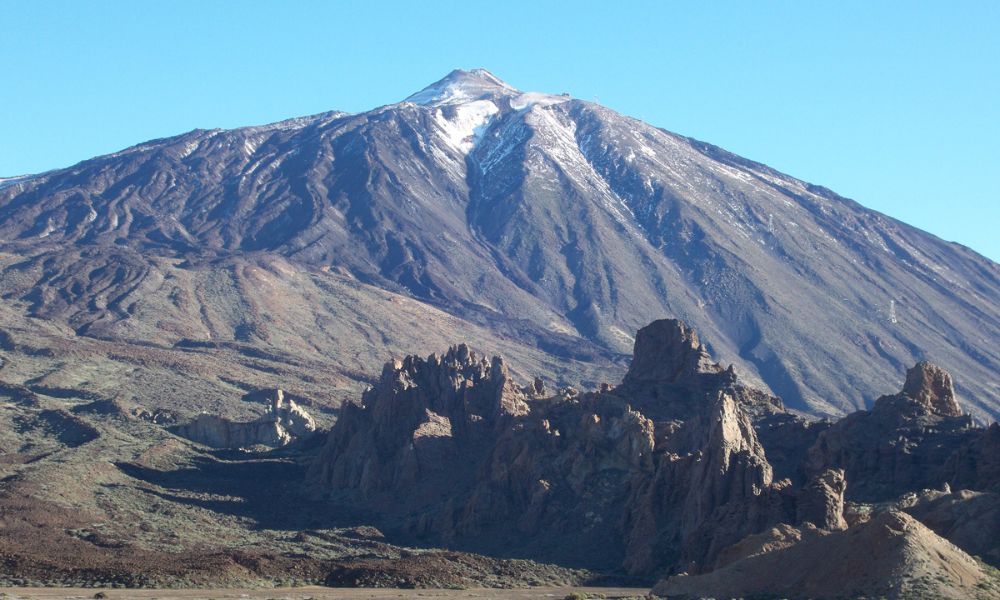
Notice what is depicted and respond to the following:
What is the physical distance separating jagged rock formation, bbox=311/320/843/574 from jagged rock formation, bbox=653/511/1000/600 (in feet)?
33.8

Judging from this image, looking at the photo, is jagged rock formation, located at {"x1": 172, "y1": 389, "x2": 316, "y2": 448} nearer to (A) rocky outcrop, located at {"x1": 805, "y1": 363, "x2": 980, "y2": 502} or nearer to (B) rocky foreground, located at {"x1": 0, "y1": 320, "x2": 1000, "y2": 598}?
(B) rocky foreground, located at {"x1": 0, "y1": 320, "x2": 1000, "y2": 598}

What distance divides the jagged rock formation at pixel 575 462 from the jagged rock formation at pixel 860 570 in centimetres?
1029

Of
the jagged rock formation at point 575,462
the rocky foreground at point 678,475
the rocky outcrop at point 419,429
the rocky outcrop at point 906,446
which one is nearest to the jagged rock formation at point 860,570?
the rocky foreground at point 678,475

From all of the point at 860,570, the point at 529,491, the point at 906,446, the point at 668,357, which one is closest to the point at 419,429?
the point at 529,491

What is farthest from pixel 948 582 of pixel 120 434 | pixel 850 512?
pixel 120 434

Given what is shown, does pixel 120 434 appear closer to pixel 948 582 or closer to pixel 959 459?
pixel 959 459

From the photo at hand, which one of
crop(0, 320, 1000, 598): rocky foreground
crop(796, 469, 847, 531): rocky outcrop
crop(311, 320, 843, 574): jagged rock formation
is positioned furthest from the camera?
crop(311, 320, 843, 574): jagged rock formation

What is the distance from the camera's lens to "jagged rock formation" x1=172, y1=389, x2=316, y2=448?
454 feet

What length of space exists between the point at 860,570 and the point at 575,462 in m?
41.7

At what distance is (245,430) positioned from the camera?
140625 millimetres

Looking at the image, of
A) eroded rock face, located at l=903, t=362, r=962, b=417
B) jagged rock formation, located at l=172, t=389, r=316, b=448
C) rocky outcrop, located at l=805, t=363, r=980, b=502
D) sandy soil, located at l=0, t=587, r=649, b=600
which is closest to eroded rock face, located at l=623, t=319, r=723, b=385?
eroded rock face, located at l=903, t=362, r=962, b=417

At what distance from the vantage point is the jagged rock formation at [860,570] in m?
56.5

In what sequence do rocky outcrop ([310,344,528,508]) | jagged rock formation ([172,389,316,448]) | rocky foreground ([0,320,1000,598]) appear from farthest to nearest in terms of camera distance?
jagged rock formation ([172,389,316,448]) < rocky outcrop ([310,344,528,508]) < rocky foreground ([0,320,1000,598])

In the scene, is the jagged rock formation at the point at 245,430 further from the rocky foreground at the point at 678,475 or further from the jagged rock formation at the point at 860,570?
the jagged rock formation at the point at 860,570
